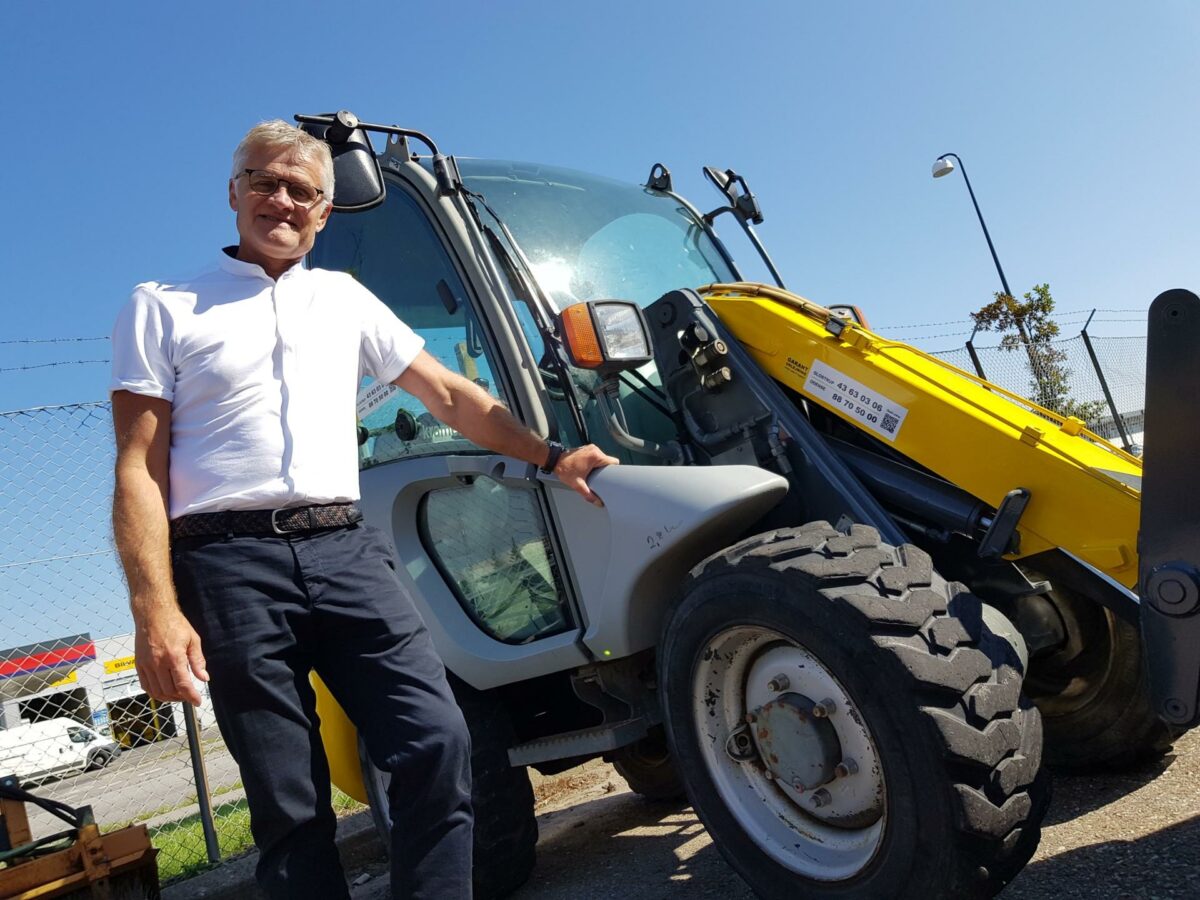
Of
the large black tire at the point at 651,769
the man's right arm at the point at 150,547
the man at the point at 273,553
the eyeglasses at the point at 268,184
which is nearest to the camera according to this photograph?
the man's right arm at the point at 150,547

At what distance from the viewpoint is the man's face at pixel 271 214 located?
2.23m

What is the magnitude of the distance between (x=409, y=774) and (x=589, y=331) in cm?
153

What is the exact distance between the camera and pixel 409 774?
208 cm

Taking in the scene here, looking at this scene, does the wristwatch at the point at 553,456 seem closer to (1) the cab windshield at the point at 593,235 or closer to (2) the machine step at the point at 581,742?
(1) the cab windshield at the point at 593,235

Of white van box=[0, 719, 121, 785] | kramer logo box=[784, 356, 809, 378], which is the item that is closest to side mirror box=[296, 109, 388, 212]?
kramer logo box=[784, 356, 809, 378]

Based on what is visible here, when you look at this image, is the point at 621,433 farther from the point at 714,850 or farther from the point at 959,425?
the point at 714,850

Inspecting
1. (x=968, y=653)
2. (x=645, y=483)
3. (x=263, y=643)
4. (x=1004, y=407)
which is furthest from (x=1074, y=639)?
(x=263, y=643)

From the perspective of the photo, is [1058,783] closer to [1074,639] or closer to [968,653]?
[1074,639]

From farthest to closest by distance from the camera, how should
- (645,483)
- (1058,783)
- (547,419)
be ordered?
(1058,783)
(547,419)
(645,483)

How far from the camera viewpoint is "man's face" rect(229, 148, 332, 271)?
87.7 inches

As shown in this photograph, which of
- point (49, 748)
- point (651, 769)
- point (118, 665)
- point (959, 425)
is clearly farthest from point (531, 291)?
point (49, 748)

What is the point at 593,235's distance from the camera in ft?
12.5

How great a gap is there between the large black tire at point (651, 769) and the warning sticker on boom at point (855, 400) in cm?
197

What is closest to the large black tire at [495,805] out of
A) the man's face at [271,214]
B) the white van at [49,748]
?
the man's face at [271,214]
